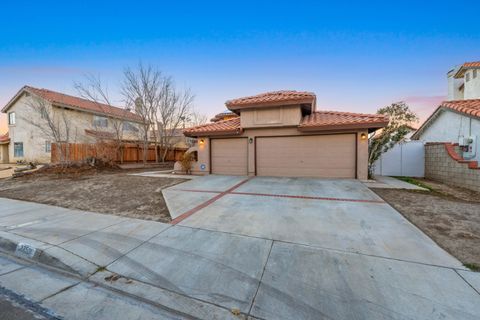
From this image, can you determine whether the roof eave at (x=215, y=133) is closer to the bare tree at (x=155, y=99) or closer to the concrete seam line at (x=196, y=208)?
the concrete seam line at (x=196, y=208)

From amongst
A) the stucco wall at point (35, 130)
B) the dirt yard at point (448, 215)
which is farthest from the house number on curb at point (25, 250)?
the stucco wall at point (35, 130)

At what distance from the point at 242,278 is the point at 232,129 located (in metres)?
8.83

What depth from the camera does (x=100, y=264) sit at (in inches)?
111

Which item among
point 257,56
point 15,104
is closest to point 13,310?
point 257,56

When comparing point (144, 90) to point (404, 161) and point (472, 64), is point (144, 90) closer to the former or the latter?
point (404, 161)

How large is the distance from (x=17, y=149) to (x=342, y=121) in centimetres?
3069

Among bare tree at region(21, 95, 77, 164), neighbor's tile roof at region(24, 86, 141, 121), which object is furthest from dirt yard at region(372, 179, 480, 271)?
neighbor's tile roof at region(24, 86, 141, 121)

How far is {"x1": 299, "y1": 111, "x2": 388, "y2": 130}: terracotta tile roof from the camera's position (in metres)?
8.59

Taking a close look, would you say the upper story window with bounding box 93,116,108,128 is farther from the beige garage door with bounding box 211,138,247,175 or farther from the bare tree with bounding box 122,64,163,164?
the beige garage door with bounding box 211,138,247,175

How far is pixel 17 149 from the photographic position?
2047cm

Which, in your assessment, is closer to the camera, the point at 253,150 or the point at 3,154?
the point at 253,150

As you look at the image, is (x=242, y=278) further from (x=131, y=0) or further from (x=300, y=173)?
(x=131, y=0)

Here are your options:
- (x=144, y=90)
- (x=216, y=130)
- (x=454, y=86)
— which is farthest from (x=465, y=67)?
(x=144, y=90)

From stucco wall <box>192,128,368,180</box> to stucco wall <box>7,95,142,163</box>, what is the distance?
11805mm
